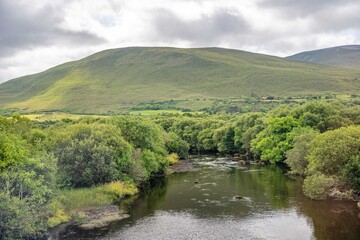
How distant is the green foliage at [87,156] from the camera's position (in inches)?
3118

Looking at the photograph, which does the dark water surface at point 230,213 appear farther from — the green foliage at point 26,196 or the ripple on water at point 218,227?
the green foliage at point 26,196

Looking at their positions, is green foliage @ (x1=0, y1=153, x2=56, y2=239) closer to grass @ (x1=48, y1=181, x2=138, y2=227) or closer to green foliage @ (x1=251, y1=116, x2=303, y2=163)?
grass @ (x1=48, y1=181, x2=138, y2=227)

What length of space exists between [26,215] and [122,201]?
1121 inches

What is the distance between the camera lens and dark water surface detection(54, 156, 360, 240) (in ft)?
199

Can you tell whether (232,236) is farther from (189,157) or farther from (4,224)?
(189,157)

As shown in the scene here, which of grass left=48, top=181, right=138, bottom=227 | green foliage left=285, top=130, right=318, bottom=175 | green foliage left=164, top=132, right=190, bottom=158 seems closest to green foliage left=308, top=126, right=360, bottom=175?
green foliage left=285, top=130, right=318, bottom=175

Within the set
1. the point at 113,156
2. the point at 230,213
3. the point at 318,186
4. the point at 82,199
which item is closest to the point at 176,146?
the point at 113,156

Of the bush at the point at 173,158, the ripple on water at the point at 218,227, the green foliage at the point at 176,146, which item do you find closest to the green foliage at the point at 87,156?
the ripple on water at the point at 218,227

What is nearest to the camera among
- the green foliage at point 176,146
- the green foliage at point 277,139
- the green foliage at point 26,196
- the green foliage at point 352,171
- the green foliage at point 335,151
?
the green foliage at point 26,196

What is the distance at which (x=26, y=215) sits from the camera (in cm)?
5344

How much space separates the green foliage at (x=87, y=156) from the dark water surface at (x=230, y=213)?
24.9ft

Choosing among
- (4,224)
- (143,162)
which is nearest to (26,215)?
(4,224)

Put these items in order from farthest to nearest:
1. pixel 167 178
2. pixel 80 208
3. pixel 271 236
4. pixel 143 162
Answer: pixel 167 178
pixel 143 162
pixel 80 208
pixel 271 236

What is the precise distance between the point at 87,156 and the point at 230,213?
93.9 feet
